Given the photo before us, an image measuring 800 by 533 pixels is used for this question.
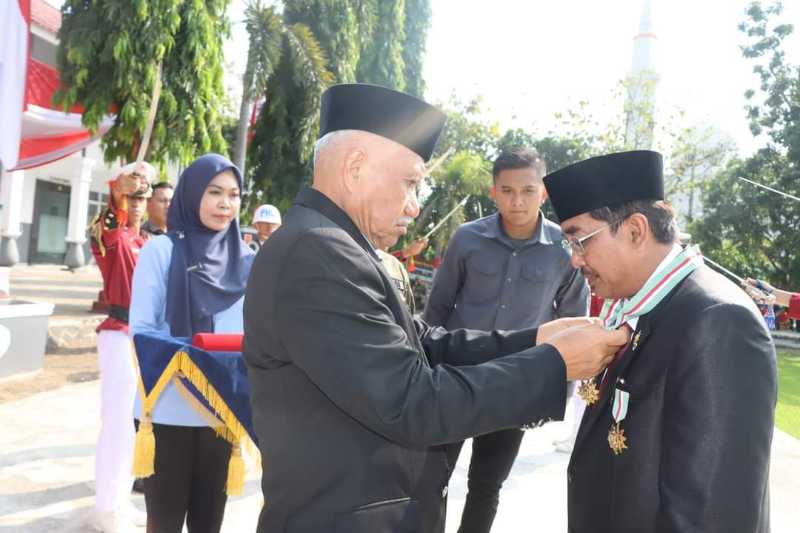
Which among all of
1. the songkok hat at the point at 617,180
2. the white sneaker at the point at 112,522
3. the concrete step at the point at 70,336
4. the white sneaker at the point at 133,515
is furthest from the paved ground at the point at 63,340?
the songkok hat at the point at 617,180

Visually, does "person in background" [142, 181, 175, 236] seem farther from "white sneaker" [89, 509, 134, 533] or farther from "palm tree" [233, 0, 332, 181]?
"palm tree" [233, 0, 332, 181]

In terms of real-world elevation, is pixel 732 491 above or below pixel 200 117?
below

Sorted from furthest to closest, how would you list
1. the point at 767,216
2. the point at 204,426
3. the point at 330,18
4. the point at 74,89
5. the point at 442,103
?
the point at 442,103, the point at 767,216, the point at 330,18, the point at 74,89, the point at 204,426

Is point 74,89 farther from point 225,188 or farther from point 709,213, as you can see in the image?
point 709,213

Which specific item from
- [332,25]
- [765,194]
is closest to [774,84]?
[765,194]

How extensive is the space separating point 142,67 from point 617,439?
9014 millimetres

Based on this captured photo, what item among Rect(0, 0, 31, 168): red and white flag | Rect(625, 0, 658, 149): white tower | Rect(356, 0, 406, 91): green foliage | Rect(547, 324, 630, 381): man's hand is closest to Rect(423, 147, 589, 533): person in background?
Rect(547, 324, 630, 381): man's hand

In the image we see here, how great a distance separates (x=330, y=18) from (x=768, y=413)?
14792mm

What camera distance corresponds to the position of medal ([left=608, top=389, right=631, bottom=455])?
1572 millimetres

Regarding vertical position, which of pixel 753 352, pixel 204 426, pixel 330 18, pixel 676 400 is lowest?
pixel 204 426

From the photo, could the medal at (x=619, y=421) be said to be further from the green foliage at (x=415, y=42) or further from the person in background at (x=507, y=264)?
the green foliage at (x=415, y=42)

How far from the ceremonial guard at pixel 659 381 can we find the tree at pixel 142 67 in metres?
8.22

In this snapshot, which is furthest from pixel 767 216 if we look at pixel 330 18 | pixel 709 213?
pixel 330 18

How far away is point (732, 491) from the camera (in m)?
1.35
